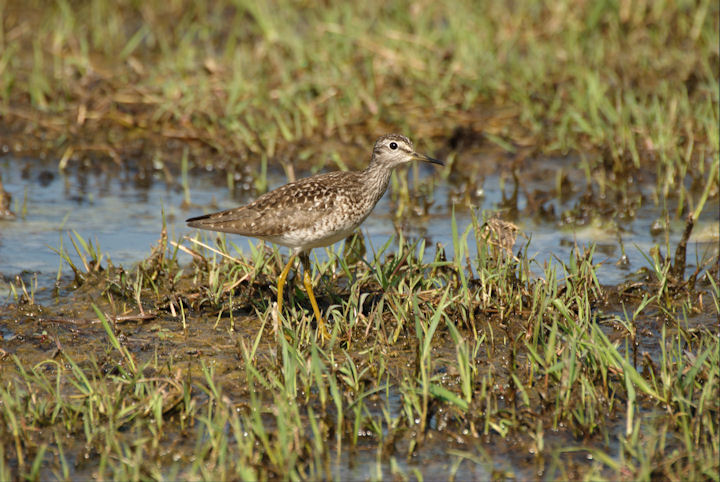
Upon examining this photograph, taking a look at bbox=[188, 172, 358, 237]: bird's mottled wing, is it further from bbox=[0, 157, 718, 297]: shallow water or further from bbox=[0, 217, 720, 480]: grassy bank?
bbox=[0, 157, 718, 297]: shallow water

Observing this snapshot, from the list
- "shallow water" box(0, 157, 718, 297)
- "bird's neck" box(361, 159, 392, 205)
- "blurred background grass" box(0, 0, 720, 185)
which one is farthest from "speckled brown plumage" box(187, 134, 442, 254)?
"blurred background grass" box(0, 0, 720, 185)

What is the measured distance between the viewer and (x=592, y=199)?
9547 millimetres

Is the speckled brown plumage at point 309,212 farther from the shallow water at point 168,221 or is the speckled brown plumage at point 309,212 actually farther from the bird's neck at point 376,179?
the shallow water at point 168,221

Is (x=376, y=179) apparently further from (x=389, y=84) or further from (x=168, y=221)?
(x=389, y=84)

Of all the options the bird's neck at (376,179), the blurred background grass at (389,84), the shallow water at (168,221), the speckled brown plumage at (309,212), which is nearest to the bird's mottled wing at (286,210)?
the speckled brown plumage at (309,212)

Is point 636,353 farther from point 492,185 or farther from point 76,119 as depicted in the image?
point 76,119

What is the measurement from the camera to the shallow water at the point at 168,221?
27.8ft

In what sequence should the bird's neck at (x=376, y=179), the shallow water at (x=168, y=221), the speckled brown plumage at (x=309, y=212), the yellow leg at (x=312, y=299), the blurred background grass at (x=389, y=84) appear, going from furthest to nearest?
the blurred background grass at (x=389, y=84)
the shallow water at (x=168, y=221)
the bird's neck at (x=376, y=179)
the speckled brown plumage at (x=309, y=212)
the yellow leg at (x=312, y=299)

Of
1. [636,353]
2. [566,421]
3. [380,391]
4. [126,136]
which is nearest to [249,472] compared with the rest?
[380,391]

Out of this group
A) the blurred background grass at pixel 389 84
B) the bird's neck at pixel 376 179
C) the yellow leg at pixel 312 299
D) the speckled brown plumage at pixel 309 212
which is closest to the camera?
the yellow leg at pixel 312 299

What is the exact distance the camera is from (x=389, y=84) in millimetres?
11336

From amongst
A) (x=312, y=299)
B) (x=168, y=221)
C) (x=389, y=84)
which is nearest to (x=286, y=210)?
(x=312, y=299)

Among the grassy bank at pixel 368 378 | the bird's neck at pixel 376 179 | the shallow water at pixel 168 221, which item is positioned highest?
the bird's neck at pixel 376 179

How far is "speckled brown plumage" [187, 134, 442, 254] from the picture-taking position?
6965 millimetres
